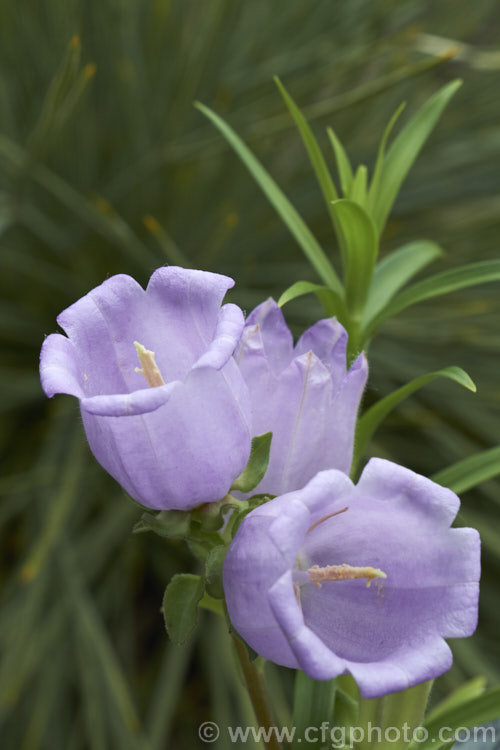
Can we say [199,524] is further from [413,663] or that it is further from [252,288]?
[252,288]

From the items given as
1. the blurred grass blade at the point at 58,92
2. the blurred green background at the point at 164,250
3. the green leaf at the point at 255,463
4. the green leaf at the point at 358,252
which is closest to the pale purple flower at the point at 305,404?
the green leaf at the point at 255,463

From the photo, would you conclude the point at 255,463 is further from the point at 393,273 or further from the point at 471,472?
the point at 393,273

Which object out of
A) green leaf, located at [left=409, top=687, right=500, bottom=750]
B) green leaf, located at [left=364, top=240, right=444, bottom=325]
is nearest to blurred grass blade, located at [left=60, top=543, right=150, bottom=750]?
green leaf, located at [left=409, top=687, right=500, bottom=750]

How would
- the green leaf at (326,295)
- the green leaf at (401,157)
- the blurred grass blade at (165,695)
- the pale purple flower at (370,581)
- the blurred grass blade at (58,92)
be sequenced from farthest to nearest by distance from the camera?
the blurred grass blade at (165,695) < the blurred grass blade at (58,92) < the green leaf at (401,157) < the green leaf at (326,295) < the pale purple flower at (370,581)

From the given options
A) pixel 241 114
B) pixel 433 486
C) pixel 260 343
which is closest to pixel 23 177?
pixel 241 114

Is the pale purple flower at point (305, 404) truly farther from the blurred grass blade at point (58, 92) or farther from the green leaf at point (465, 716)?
the blurred grass blade at point (58, 92)

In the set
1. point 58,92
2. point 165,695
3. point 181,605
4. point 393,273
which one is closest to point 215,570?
point 181,605
